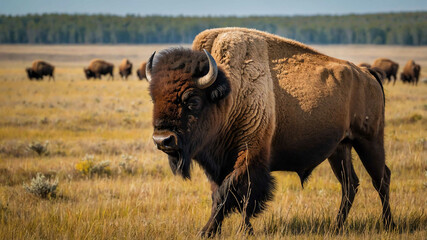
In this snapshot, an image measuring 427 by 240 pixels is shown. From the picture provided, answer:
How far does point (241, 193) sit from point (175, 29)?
521 feet

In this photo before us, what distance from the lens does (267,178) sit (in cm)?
420

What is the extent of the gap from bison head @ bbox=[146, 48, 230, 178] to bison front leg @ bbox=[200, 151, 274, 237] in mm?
383

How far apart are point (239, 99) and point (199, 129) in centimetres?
57

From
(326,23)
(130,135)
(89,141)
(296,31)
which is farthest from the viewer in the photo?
(326,23)

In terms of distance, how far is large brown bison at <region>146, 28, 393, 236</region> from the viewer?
155 inches

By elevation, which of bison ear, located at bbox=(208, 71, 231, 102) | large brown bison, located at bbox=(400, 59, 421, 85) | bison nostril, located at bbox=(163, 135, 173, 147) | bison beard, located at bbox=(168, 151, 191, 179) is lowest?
large brown bison, located at bbox=(400, 59, 421, 85)

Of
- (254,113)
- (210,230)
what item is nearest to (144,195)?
(210,230)

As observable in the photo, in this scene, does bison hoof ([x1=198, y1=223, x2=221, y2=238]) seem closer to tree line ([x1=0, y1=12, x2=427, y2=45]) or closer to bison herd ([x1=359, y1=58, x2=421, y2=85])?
bison herd ([x1=359, y1=58, x2=421, y2=85])

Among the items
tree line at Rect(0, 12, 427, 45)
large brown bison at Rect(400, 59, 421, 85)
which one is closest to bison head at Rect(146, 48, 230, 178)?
large brown bison at Rect(400, 59, 421, 85)

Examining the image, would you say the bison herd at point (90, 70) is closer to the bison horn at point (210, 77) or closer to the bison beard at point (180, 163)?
the bison beard at point (180, 163)

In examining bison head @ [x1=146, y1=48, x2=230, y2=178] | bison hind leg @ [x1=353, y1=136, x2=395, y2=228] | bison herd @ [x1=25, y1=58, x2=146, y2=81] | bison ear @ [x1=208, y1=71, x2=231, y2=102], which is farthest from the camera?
bison herd @ [x1=25, y1=58, x2=146, y2=81]

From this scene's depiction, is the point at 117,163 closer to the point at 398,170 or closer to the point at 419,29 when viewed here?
the point at 398,170

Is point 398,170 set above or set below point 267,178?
below

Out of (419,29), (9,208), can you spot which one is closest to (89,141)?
(9,208)
